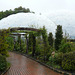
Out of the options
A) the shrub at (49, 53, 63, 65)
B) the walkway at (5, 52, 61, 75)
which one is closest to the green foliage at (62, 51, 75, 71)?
the walkway at (5, 52, 61, 75)

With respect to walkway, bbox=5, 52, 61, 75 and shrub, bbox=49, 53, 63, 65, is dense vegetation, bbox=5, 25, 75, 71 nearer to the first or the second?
shrub, bbox=49, 53, 63, 65

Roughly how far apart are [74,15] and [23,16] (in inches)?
417

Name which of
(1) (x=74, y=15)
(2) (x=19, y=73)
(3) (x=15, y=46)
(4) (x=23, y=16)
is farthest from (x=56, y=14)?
(2) (x=19, y=73)

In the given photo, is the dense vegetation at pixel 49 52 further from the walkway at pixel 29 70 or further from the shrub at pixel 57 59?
the walkway at pixel 29 70


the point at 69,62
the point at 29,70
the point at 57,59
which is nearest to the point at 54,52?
the point at 57,59

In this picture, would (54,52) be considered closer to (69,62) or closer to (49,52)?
(49,52)

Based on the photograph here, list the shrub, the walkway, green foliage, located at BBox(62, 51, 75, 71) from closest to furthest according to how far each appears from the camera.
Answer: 1. green foliage, located at BBox(62, 51, 75, 71)
2. the walkway
3. the shrub

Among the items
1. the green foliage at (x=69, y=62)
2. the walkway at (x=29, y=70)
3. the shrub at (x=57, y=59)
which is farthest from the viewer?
the shrub at (x=57, y=59)

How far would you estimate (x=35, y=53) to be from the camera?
46.3ft

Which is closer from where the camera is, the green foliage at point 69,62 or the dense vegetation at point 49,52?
the green foliage at point 69,62

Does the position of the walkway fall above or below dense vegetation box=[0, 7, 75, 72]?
below

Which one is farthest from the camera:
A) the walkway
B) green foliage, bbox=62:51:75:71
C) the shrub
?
the shrub

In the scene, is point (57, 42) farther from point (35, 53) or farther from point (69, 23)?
point (69, 23)

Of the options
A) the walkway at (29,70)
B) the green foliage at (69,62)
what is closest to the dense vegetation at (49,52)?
the green foliage at (69,62)
